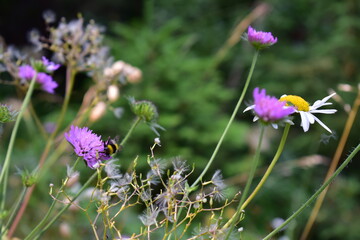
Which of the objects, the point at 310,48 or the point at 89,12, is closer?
the point at 310,48

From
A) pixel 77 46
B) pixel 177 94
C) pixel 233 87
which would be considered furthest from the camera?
pixel 233 87

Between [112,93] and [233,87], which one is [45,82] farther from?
[233,87]

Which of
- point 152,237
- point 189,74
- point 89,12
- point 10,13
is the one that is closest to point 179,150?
point 189,74

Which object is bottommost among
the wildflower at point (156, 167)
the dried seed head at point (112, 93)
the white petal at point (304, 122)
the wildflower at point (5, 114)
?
the white petal at point (304, 122)

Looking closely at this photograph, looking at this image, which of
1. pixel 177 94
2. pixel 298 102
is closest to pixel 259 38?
pixel 298 102

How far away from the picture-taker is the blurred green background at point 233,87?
2807mm

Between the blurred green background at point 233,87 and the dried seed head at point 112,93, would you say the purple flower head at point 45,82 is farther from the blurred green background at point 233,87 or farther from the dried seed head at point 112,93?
the blurred green background at point 233,87

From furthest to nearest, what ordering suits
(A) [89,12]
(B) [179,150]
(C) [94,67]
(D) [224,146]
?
(A) [89,12]
(D) [224,146]
(B) [179,150]
(C) [94,67]

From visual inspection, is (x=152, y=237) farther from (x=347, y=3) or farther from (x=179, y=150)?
(x=347, y=3)

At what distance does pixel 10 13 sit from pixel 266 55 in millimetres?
2714

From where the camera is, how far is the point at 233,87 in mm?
4430

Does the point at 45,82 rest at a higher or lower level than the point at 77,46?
lower

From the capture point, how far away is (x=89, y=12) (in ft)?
17.4

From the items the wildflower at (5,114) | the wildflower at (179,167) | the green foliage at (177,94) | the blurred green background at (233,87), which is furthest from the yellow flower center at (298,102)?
the green foliage at (177,94)
